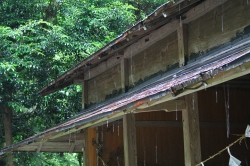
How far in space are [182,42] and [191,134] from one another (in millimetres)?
1568

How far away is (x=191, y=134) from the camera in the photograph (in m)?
5.01

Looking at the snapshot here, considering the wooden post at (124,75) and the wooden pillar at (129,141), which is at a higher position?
the wooden post at (124,75)

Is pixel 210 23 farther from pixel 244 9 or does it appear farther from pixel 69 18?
pixel 69 18

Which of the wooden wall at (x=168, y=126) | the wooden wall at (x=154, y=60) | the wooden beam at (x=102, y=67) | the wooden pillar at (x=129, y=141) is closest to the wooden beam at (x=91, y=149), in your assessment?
the wooden wall at (x=168, y=126)

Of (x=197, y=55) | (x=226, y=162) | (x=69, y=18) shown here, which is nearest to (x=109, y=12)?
(x=69, y=18)

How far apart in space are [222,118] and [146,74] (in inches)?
109

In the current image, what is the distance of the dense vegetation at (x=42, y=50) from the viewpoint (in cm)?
1269

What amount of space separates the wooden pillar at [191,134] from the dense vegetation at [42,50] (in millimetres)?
7906

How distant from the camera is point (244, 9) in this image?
184 inches

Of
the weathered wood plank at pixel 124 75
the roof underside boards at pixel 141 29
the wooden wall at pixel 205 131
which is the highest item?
the roof underside boards at pixel 141 29

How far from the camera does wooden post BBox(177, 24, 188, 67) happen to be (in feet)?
18.9

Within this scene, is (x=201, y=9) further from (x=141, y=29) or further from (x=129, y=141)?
(x=129, y=141)

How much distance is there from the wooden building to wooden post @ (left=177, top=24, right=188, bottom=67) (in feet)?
0.05

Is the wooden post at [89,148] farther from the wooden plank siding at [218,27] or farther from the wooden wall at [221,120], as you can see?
the wooden plank siding at [218,27]
